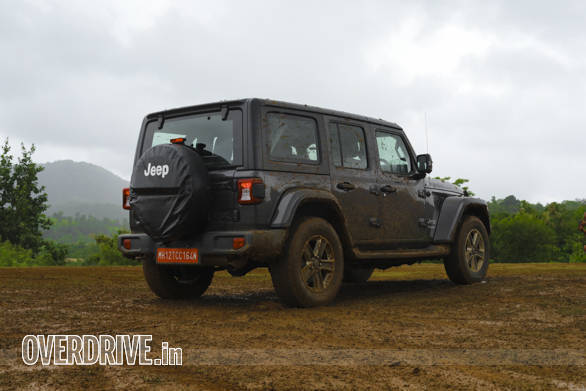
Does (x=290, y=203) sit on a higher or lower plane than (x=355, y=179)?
lower

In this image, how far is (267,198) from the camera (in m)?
5.50

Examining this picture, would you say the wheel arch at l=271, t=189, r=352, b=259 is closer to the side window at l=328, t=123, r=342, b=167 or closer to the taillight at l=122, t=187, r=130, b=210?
the side window at l=328, t=123, r=342, b=167

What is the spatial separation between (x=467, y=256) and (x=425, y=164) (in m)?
1.53

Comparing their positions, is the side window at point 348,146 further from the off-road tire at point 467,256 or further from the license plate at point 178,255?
the off-road tire at point 467,256

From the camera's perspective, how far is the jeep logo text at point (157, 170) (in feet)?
17.9

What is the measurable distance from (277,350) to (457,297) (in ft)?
11.3

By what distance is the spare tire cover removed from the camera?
5387mm

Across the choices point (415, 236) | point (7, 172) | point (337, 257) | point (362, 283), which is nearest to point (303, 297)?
point (337, 257)

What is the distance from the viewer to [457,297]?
22.0 feet

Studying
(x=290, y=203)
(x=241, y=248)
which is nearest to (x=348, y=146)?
(x=290, y=203)

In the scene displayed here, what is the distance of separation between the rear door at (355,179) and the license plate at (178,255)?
1.63 meters

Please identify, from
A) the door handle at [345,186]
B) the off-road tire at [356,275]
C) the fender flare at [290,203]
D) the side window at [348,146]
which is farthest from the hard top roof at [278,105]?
the off-road tire at [356,275]

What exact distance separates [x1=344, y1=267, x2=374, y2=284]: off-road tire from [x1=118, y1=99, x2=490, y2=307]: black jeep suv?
1754 mm

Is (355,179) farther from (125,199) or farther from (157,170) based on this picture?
(125,199)
